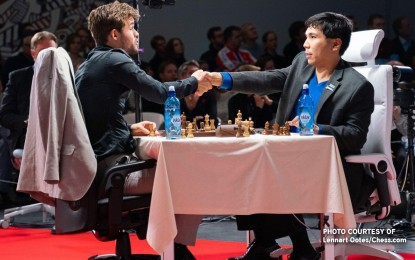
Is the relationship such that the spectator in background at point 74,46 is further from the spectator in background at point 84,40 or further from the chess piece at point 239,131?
the chess piece at point 239,131

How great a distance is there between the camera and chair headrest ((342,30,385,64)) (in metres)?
4.34

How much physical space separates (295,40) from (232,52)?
91cm

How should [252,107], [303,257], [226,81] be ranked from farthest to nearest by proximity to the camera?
[252,107] → [226,81] → [303,257]

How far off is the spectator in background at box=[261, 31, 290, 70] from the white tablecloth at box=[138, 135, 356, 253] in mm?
5036

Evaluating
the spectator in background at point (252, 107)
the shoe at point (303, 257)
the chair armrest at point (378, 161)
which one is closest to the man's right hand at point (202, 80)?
the chair armrest at point (378, 161)

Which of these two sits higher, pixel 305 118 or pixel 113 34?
pixel 113 34

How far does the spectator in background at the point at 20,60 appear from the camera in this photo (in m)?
7.91

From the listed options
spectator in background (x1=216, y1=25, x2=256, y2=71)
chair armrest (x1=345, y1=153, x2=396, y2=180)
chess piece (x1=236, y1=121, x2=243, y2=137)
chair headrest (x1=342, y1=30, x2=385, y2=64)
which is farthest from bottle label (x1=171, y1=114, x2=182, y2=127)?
spectator in background (x1=216, y1=25, x2=256, y2=71)

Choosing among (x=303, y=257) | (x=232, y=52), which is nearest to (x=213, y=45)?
(x=232, y=52)

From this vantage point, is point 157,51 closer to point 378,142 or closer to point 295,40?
point 295,40

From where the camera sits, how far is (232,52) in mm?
8539

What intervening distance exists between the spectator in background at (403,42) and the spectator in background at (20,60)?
13.6 feet

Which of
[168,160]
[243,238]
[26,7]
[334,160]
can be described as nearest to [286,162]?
[334,160]

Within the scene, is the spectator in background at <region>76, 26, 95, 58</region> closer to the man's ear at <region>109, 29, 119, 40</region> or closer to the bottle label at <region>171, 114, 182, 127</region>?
the man's ear at <region>109, 29, 119, 40</region>
